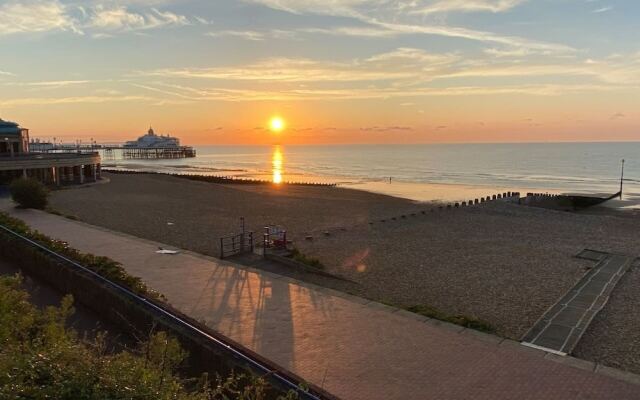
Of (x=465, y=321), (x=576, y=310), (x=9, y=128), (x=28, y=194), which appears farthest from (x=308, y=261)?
(x=9, y=128)

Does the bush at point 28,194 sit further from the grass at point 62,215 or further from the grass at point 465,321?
the grass at point 465,321

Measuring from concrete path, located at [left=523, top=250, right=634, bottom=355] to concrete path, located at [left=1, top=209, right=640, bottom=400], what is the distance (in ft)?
3.98

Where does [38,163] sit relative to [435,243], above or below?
above

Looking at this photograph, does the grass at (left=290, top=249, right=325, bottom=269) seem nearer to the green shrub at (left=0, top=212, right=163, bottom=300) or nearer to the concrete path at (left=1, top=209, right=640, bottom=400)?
the concrete path at (left=1, top=209, right=640, bottom=400)

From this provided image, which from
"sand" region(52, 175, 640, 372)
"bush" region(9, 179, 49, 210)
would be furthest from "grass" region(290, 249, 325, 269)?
"bush" region(9, 179, 49, 210)

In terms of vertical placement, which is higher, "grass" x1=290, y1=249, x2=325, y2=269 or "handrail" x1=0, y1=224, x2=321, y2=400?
"handrail" x1=0, y1=224, x2=321, y2=400

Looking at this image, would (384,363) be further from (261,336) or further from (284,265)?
(284,265)

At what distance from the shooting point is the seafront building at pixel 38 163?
40375mm

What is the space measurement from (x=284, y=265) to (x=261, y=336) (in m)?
6.70

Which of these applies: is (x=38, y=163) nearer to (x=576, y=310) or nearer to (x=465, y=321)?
(x=465, y=321)

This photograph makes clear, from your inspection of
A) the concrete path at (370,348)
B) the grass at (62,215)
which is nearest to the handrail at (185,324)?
the concrete path at (370,348)

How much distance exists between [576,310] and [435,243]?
9836 millimetres

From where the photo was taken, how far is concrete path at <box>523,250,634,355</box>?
10305mm

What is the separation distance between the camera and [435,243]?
22.3 m
